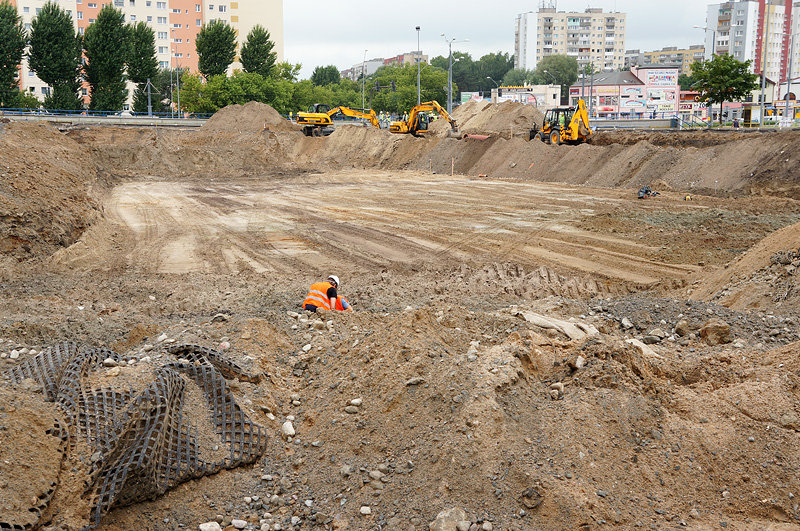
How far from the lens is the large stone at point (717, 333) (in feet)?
26.0

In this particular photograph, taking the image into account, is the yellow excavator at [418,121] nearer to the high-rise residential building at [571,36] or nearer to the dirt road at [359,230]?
the dirt road at [359,230]

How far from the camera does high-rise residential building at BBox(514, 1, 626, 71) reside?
541ft

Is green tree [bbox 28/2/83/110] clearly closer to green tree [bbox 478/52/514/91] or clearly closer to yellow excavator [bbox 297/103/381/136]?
yellow excavator [bbox 297/103/381/136]

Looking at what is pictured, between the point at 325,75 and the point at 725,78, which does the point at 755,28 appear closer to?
the point at 325,75

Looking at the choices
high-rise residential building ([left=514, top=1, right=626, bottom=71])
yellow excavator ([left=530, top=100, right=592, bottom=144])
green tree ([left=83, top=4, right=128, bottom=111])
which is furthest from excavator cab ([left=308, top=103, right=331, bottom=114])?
high-rise residential building ([left=514, top=1, right=626, bottom=71])

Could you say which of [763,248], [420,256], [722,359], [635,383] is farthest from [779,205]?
[635,383]

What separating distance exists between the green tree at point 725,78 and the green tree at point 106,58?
47.5 meters

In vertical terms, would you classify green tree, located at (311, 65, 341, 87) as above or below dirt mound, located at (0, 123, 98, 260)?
above

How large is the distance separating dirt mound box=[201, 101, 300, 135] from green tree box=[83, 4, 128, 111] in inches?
723

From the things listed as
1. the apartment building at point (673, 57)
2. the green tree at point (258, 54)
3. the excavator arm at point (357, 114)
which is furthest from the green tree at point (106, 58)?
the apartment building at point (673, 57)

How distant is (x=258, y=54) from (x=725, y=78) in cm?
4853

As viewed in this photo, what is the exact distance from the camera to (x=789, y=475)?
522 centimetres

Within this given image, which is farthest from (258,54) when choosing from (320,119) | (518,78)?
(518,78)

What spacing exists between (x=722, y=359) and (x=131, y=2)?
9879cm
